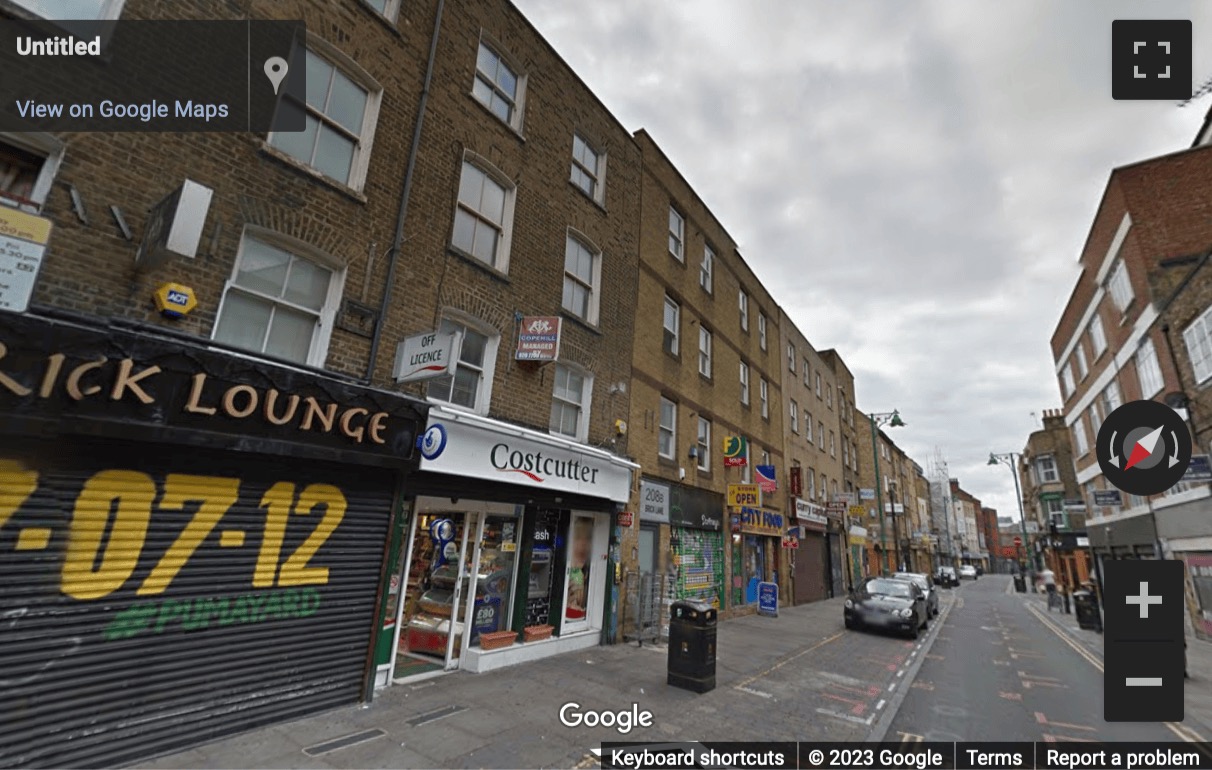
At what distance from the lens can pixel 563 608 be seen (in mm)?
10609

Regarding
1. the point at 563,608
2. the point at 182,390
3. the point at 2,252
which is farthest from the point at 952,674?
the point at 2,252

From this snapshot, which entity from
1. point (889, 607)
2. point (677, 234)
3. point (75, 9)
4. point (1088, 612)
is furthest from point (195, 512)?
point (1088, 612)

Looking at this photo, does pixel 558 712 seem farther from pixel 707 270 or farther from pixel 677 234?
pixel 707 270

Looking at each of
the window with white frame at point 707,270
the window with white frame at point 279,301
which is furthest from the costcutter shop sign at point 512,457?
the window with white frame at point 707,270

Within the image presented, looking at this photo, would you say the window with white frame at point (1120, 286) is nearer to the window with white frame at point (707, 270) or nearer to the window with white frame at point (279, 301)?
the window with white frame at point (707, 270)

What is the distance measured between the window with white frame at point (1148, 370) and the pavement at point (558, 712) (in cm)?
1426

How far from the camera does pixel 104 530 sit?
5.10 meters

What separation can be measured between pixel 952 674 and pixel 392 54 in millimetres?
15681

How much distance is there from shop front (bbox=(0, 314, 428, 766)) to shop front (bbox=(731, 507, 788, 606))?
42.7ft

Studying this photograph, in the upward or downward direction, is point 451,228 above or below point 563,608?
above

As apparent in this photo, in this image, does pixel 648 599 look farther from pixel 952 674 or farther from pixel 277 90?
pixel 277 90

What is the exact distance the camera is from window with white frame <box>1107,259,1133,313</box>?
18875 mm

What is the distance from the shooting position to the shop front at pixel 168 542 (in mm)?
4625

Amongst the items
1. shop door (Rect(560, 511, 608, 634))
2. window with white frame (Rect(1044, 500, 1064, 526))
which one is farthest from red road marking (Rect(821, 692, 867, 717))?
window with white frame (Rect(1044, 500, 1064, 526))
